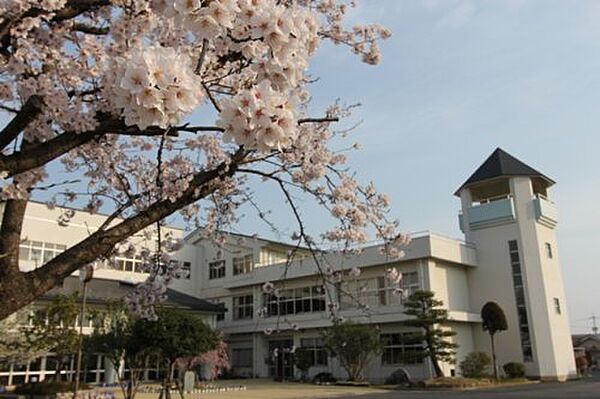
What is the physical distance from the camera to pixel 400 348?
22797mm

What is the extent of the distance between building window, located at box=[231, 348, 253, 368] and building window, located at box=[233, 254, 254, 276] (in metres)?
4.02

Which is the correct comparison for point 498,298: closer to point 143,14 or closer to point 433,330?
point 433,330

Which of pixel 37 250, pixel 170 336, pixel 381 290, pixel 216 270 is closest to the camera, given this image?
pixel 170 336

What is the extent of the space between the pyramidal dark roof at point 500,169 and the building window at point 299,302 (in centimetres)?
827

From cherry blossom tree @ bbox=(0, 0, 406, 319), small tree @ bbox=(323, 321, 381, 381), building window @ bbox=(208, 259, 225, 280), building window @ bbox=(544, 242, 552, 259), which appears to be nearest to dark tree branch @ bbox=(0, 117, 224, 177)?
cherry blossom tree @ bbox=(0, 0, 406, 319)

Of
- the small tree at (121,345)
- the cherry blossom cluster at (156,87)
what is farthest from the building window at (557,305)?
the cherry blossom cluster at (156,87)

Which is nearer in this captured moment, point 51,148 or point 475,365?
point 51,148

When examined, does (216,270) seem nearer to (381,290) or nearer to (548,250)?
(381,290)

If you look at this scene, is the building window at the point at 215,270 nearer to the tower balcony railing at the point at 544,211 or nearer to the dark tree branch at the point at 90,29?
the tower balcony railing at the point at 544,211

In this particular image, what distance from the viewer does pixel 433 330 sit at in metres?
19.9

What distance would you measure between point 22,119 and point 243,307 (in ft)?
89.8

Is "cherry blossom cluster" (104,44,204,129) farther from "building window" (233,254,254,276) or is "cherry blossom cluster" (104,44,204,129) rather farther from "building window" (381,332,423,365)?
"building window" (233,254,254,276)

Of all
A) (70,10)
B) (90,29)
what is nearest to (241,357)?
(90,29)

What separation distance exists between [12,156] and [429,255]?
20609 mm
